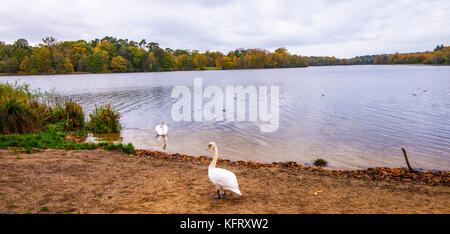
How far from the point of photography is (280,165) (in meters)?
11.1

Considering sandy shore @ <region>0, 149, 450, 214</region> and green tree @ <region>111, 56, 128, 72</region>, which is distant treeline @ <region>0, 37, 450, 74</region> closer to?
green tree @ <region>111, 56, 128, 72</region>

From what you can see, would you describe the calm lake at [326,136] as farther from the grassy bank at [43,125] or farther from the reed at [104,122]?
the grassy bank at [43,125]

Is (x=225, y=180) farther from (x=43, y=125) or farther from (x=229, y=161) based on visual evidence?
(x=43, y=125)

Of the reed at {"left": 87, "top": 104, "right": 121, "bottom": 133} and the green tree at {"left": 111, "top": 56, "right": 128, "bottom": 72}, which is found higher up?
the green tree at {"left": 111, "top": 56, "right": 128, "bottom": 72}

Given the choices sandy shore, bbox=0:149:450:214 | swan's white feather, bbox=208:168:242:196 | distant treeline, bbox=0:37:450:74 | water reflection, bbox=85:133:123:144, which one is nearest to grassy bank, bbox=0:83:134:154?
water reflection, bbox=85:133:123:144

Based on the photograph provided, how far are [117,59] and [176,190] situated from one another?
13310cm

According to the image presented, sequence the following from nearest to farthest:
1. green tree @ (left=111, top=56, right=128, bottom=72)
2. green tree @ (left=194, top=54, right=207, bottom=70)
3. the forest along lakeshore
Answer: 1. the forest along lakeshore
2. green tree @ (left=111, top=56, right=128, bottom=72)
3. green tree @ (left=194, top=54, right=207, bottom=70)

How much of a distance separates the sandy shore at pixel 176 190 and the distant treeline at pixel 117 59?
123 m

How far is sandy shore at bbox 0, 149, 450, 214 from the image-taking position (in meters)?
6.43

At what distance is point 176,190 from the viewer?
25.4 feet

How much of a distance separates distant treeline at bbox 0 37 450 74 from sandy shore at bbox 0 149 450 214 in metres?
123

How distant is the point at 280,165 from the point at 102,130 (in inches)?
507

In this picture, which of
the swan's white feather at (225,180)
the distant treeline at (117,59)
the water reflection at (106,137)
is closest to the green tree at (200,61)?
the distant treeline at (117,59)
